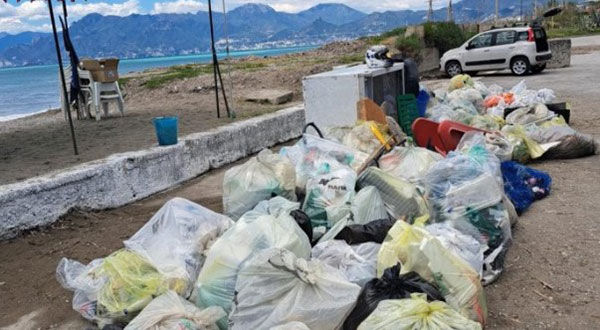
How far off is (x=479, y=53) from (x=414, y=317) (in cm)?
1567

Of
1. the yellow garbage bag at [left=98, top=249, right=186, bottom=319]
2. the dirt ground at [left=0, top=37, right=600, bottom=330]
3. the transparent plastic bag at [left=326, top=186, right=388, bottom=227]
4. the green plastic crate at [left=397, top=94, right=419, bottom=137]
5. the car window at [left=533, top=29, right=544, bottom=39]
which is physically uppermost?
the car window at [left=533, top=29, right=544, bottom=39]

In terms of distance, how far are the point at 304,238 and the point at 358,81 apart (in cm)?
353

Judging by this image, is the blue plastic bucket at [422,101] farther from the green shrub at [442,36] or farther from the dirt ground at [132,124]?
the green shrub at [442,36]

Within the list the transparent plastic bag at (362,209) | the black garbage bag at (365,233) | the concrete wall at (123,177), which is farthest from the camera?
the concrete wall at (123,177)

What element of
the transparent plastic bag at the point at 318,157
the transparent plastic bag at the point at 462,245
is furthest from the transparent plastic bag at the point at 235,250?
the transparent plastic bag at the point at 318,157

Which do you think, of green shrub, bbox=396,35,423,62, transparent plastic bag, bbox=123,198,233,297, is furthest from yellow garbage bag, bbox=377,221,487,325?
green shrub, bbox=396,35,423,62

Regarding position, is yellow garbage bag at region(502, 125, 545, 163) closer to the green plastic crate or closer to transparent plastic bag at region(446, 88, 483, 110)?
the green plastic crate

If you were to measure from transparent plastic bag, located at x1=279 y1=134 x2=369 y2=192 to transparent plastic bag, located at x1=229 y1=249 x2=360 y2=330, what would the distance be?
182 cm

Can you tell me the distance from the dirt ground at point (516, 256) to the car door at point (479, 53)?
37.6ft

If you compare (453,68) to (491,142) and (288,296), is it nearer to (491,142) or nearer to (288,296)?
(491,142)

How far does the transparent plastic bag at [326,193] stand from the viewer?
3.87 meters

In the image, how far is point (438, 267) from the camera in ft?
9.38

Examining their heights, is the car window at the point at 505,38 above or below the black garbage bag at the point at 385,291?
above

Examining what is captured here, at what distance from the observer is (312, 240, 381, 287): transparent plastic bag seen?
2.94 meters
